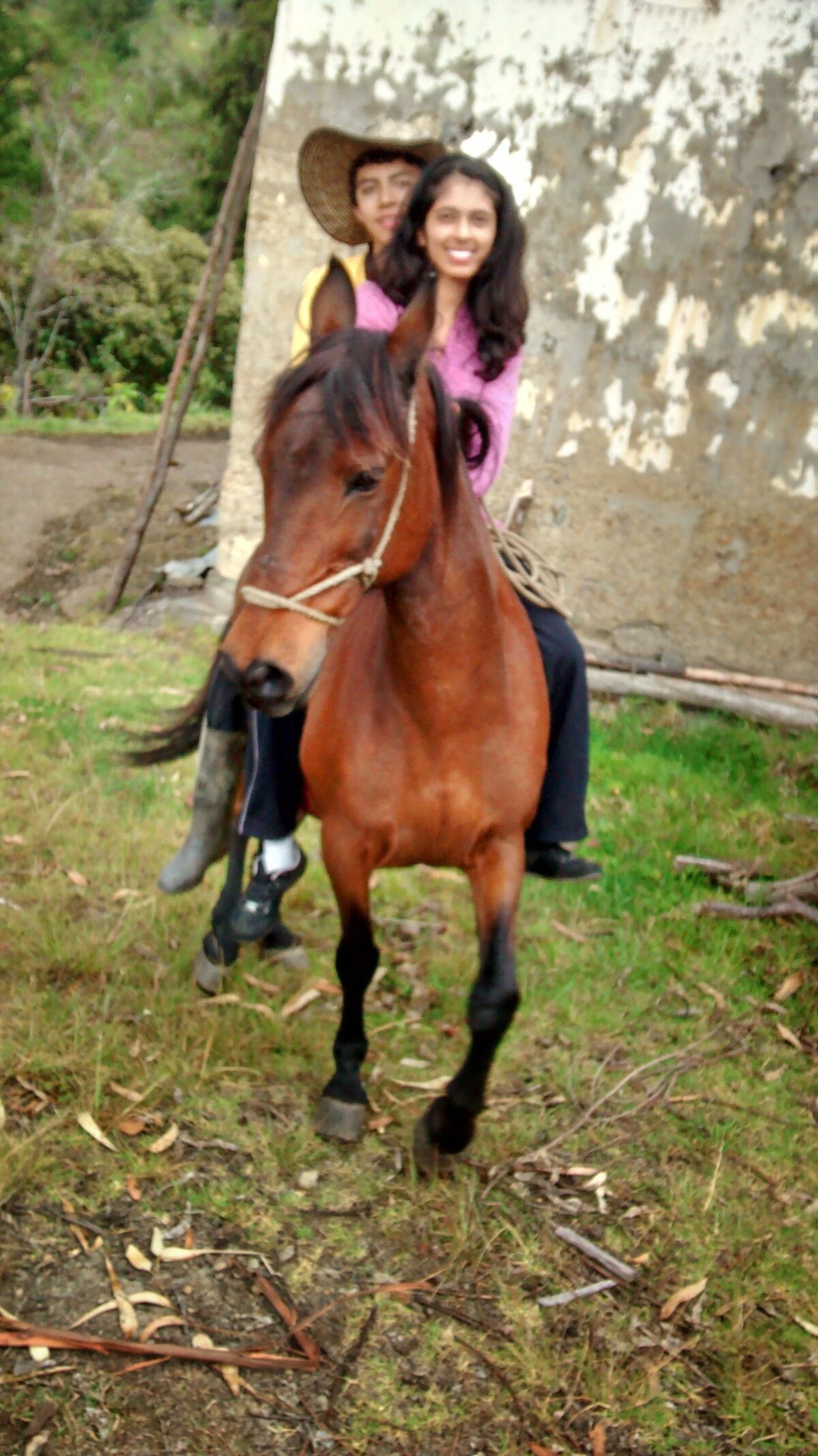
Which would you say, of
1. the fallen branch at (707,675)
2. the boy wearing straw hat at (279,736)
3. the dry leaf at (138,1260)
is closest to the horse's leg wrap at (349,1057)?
the boy wearing straw hat at (279,736)

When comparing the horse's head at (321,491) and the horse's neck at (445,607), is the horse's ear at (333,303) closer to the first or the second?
the horse's head at (321,491)

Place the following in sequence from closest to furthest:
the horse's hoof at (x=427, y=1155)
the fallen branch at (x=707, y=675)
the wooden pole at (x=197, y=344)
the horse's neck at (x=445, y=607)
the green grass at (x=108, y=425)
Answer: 1. the horse's neck at (x=445, y=607)
2. the horse's hoof at (x=427, y=1155)
3. the fallen branch at (x=707, y=675)
4. the wooden pole at (x=197, y=344)
5. the green grass at (x=108, y=425)

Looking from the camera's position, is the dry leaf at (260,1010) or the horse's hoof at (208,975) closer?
the dry leaf at (260,1010)

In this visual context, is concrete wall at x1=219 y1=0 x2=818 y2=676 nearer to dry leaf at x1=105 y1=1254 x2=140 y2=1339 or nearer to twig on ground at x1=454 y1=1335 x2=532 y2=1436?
twig on ground at x1=454 y1=1335 x2=532 y2=1436

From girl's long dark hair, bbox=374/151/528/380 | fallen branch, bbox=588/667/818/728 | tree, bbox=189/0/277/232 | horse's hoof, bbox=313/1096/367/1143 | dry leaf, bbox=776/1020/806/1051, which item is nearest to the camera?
girl's long dark hair, bbox=374/151/528/380

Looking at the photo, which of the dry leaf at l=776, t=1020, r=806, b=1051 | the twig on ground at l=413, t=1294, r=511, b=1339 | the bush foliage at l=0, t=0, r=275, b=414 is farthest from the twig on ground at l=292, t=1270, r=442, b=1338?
the bush foliage at l=0, t=0, r=275, b=414

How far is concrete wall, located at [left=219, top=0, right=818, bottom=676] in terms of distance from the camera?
657cm

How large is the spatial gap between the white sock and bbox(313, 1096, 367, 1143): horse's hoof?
27.8 inches

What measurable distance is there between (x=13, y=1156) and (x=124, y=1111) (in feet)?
1.20

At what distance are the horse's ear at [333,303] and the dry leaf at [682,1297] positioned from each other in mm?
2436

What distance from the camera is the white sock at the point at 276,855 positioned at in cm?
370

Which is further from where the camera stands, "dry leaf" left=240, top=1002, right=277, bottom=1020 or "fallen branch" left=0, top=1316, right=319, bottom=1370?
"dry leaf" left=240, top=1002, right=277, bottom=1020

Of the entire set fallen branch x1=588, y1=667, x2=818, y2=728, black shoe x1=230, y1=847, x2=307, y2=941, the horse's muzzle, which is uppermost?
the horse's muzzle

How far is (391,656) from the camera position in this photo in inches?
114
